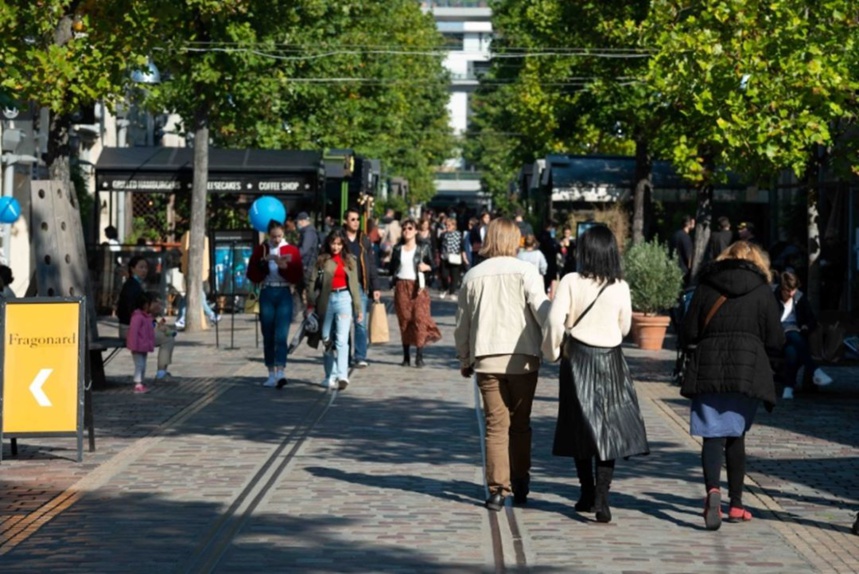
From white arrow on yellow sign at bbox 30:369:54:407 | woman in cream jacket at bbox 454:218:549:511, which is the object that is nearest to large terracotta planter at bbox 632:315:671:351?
white arrow on yellow sign at bbox 30:369:54:407

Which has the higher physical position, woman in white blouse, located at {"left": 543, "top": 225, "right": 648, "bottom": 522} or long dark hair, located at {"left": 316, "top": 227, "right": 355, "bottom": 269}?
long dark hair, located at {"left": 316, "top": 227, "right": 355, "bottom": 269}

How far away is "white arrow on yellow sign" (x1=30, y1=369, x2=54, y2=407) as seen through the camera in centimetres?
1209

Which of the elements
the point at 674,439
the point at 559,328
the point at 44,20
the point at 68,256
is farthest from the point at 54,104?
the point at 559,328

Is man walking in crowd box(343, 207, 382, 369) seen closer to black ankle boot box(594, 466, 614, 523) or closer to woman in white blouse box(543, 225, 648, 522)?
woman in white blouse box(543, 225, 648, 522)

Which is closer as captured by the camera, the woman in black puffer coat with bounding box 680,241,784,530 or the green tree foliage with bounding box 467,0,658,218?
the woman in black puffer coat with bounding box 680,241,784,530

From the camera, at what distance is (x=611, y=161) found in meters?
42.4

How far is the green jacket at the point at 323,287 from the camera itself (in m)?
18.0

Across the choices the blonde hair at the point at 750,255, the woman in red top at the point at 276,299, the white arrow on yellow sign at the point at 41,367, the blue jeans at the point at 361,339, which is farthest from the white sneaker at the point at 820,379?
the white arrow on yellow sign at the point at 41,367

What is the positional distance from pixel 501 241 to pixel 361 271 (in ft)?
33.6

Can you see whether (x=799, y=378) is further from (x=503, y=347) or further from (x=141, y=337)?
(x=503, y=347)

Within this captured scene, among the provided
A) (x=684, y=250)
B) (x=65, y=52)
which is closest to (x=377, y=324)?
(x=65, y=52)

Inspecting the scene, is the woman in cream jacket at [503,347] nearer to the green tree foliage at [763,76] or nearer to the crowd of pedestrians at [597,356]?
the crowd of pedestrians at [597,356]

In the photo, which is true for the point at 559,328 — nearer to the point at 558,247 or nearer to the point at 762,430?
the point at 762,430

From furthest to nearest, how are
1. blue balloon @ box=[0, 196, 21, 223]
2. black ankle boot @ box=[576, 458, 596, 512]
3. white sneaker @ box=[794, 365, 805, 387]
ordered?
blue balloon @ box=[0, 196, 21, 223] < white sneaker @ box=[794, 365, 805, 387] < black ankle boot @ box=[576, 458, 596, 512]
